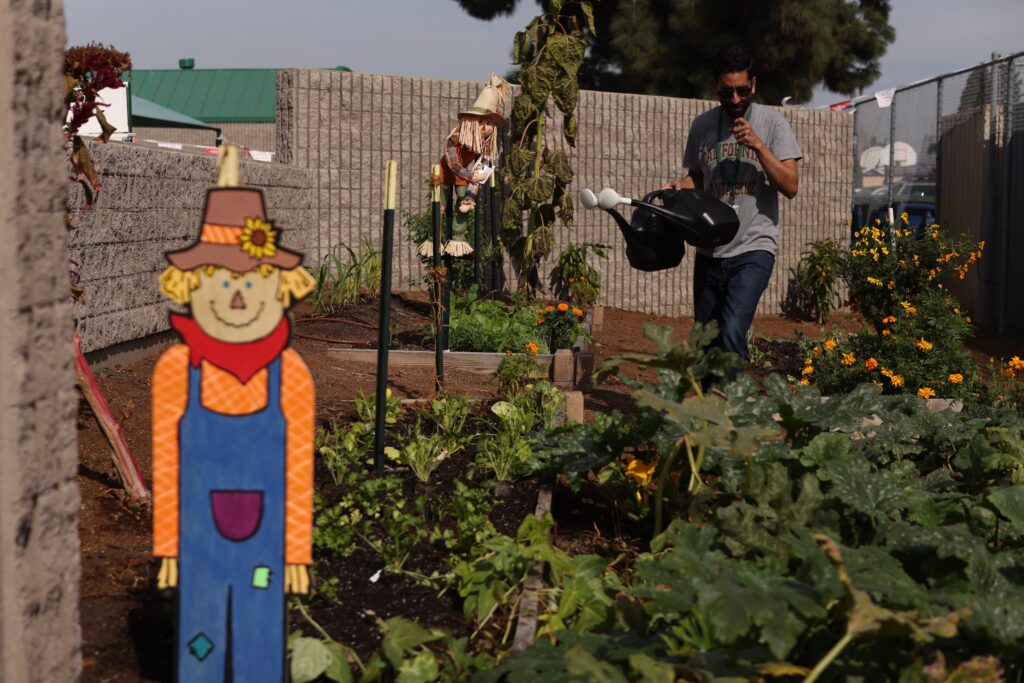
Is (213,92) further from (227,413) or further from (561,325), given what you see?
(227,413)

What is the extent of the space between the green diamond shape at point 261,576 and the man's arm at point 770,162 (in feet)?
10.2

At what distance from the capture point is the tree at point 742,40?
17.0 meters

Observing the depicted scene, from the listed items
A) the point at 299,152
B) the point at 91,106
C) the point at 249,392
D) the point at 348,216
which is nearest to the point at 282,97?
the point at 299,152

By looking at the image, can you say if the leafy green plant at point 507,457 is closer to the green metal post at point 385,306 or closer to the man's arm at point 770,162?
the green metal post at point 385,306

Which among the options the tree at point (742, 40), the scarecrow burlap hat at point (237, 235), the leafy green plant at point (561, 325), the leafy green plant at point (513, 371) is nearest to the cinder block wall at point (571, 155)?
the leafy green plant at point (561, 325)

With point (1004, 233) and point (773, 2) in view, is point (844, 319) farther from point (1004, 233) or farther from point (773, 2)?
point (773, 2)

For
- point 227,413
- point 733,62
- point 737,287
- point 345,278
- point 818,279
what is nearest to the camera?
point 227,413

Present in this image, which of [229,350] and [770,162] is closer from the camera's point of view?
[229,350]

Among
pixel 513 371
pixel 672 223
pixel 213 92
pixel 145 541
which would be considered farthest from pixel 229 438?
pixel 213 92

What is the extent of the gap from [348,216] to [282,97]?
1236 millimetres

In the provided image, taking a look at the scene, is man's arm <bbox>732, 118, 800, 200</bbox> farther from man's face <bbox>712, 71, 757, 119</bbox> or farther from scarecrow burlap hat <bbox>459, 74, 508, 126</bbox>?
scarecrow burlap hat <bbox>459, 74, 508, 126</bbox>

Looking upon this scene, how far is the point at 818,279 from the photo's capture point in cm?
1267

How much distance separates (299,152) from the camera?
10.1 meters

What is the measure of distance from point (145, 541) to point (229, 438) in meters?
1.41
